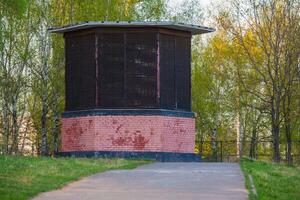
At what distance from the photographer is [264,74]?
122 feet

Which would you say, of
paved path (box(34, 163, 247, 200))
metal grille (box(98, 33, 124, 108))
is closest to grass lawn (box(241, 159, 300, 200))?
paved path (box(34, 163, 247, 200))

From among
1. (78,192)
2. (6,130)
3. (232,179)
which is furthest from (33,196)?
(6,130)

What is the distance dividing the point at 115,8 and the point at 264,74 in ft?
30.9

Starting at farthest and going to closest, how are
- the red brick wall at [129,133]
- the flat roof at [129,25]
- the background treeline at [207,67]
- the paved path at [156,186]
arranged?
the background treeline at [207,67]
the flat roof at [129,25]
the red brick wall at [129,133]
the paved path at [156,186]

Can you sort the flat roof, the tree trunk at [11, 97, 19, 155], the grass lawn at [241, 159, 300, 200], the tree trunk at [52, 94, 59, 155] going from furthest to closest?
the tree trunk at [11, 97, 19, 155], the tree trunk at [52, 94, 59, 155], the flat roof, the grass lawn at [241, 159, 300, 200]

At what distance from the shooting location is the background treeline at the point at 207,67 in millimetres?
33562

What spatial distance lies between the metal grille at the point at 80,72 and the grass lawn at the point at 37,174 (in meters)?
6.29

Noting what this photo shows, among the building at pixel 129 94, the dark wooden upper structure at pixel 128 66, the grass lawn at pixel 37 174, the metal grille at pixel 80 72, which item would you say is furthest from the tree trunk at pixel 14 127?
the grass lawn at pixel 37 174

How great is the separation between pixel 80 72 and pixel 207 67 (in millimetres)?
17901

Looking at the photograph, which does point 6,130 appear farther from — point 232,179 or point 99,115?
point 232,179

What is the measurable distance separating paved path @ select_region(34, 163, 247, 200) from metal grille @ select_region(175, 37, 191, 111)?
10.1 meters

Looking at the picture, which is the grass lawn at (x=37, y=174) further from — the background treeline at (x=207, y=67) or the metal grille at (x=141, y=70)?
the background treeline at (x=207, y=67)

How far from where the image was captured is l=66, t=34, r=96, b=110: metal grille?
27.5 metres

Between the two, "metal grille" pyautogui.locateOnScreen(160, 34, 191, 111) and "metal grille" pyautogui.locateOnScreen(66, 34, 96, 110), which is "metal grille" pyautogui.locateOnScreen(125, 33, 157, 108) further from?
"metal grille" pyautogui.locateOnScreen(66, 34, 96, 110)
